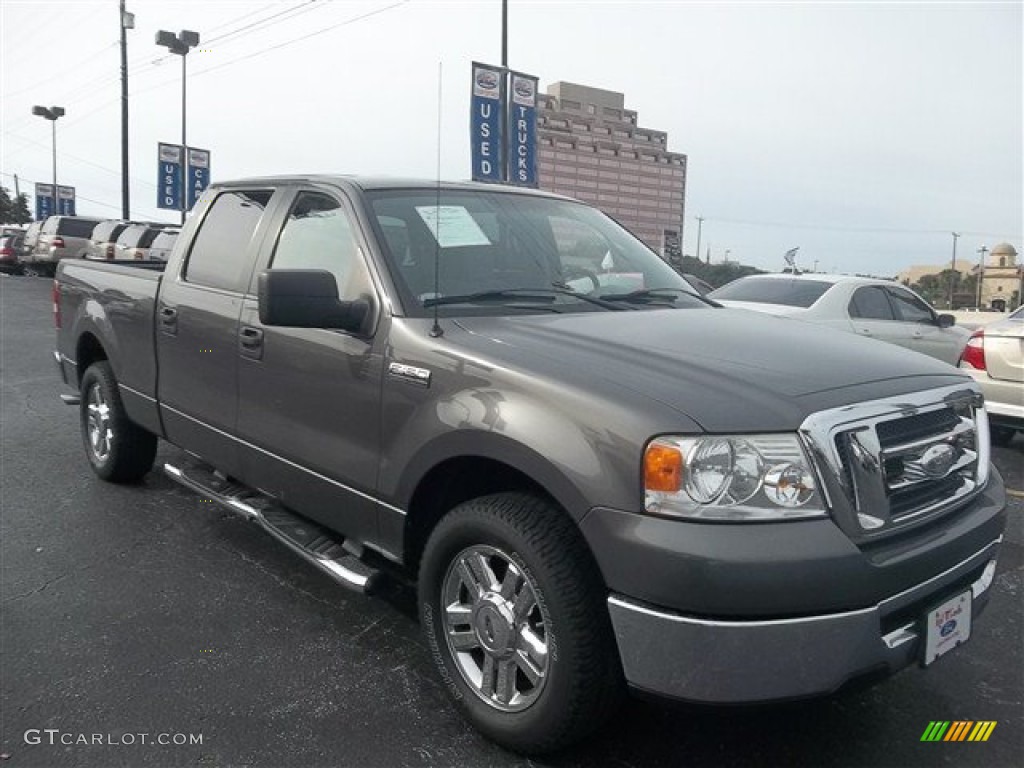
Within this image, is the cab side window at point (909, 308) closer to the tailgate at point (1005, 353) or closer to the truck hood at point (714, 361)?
the tailgate at point (1005, 353)

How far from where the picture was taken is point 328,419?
10.8 feet

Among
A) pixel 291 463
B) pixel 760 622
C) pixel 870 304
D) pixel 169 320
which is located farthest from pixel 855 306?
pixel 760 622

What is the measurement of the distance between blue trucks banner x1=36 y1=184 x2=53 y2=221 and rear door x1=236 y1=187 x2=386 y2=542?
193 ft

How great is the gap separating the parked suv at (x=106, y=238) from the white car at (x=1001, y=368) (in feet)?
71.2

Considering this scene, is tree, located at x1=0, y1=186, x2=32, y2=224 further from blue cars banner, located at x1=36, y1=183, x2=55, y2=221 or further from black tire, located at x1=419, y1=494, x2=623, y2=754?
black tire, located at x1=419, y1=494, x2=623, y2=754

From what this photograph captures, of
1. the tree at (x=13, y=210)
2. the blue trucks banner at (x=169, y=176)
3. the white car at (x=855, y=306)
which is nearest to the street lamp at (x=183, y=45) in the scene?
the blue trucks banner at (x=169, y=176)

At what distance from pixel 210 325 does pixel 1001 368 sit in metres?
6.04

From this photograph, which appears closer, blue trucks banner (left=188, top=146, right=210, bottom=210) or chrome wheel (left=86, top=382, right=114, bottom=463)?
chrome wheel (left=86, top=382, right=114, bottom=463)

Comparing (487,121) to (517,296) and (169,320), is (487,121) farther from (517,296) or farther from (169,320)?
(517,296)

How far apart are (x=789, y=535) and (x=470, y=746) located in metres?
1.25

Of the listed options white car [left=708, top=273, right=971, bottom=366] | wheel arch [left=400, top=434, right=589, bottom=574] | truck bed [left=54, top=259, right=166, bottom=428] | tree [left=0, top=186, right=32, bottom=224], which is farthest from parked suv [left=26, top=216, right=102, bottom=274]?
tree [left=0, top=186, right=32, bottom=224]

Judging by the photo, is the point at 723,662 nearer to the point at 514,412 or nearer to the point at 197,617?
the point at 514,412

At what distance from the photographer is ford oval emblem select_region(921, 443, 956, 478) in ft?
8.31

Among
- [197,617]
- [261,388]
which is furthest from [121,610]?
[261,388]
